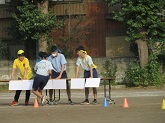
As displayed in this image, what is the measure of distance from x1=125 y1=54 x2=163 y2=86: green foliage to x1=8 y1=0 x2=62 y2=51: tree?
5.66 m

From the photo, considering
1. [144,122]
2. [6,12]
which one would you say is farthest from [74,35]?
[144,122]

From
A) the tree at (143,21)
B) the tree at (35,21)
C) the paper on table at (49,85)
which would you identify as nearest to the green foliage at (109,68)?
the tree at (143,21)

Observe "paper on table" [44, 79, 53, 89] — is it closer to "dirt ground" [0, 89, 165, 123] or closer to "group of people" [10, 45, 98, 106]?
"group of people" [10, 45, 98, 106]

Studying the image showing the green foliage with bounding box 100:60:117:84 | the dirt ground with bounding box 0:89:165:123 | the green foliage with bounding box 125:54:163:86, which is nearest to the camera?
the dirt ground with bounding box 0:89:165:123

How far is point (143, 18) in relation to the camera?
25062 millimetres

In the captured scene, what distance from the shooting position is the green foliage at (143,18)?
24809 millimetres

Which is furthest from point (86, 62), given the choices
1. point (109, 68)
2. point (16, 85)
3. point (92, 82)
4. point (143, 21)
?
point (109, 68)

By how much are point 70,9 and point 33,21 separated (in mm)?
4486

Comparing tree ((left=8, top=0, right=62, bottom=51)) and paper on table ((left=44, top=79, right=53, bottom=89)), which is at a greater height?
tree ((left=8, top=0, right=62, bottom=51))

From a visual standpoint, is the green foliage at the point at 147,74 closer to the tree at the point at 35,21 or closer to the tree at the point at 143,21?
the tree at the point at 143,21

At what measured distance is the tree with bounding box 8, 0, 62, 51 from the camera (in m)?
27.6

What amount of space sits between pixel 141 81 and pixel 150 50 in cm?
209

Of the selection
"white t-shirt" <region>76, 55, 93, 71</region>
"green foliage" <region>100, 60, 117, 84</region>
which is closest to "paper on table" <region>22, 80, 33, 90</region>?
"white t-shirt" <region>76, 55, 93, 71</region>

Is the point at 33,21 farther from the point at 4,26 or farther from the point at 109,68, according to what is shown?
the point at 4,26
